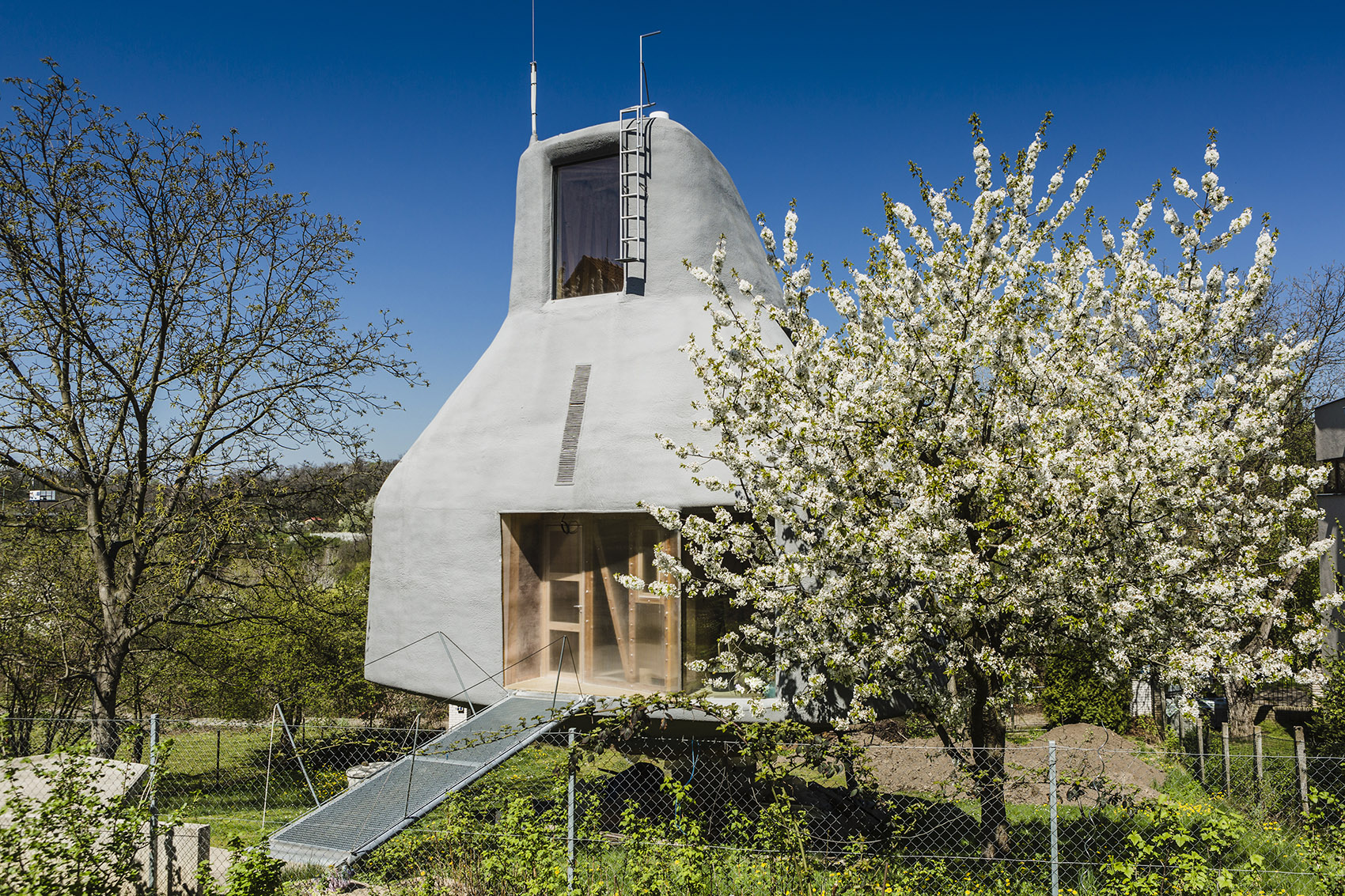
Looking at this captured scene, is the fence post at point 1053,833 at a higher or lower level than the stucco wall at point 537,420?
lower

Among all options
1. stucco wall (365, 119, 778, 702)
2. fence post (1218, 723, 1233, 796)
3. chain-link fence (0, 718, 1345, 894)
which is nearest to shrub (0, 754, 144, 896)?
chain-link fence (0, 718, 1345, 894)

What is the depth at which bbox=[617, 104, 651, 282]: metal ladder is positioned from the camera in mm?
10281

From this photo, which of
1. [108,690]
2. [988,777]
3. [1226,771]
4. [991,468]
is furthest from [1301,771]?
[108,690]

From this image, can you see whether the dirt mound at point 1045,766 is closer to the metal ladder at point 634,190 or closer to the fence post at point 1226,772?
the fence post at point 1226,772

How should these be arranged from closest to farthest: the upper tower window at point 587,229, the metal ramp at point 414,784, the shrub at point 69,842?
the shrub at point 69,842, the metal ramp at point 414,784, the upper tower window at point 587,229

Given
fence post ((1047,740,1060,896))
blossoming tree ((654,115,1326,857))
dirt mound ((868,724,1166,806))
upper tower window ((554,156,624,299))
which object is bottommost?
dirt mound ((868,724,1166,806))

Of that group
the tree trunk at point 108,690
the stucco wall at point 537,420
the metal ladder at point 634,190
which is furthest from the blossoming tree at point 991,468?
the tree trunk at point 108,690

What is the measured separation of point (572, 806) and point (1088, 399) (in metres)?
5.07

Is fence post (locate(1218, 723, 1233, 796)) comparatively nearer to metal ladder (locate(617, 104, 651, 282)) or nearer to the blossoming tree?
the blossoming tree

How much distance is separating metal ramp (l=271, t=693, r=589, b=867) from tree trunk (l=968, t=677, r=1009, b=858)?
11.6ft

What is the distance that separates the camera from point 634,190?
10336mm

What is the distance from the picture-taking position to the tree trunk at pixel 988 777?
22.6ft

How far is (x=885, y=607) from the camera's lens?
678 cm

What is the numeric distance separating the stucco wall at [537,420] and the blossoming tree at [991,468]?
64.8 inches
